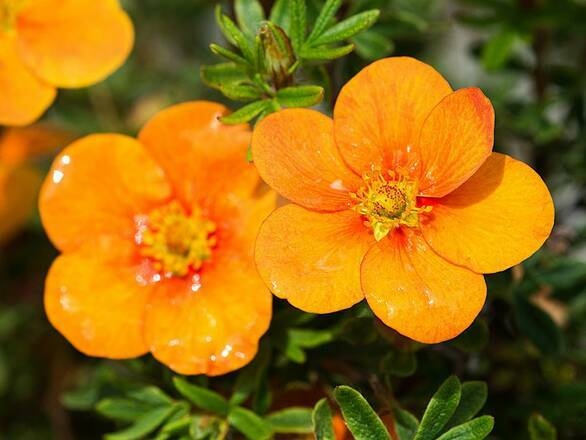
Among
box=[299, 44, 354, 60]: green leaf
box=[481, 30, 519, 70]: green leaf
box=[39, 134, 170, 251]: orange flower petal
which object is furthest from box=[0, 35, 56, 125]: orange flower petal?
box=[481, 30, 519, 70]: green leaf

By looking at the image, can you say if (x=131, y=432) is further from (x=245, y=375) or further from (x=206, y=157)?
(x=206, y=157)

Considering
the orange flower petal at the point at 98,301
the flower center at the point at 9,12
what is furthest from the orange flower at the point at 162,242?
the flower center at the point at 9,12

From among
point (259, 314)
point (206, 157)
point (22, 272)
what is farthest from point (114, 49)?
point (22, 272)

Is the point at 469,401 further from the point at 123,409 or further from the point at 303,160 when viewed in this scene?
the point at 123,409

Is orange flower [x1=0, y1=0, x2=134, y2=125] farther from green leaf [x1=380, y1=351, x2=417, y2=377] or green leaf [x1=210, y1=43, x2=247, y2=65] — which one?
green leaf [x1=380, y1=351, x2=417, y2=377]

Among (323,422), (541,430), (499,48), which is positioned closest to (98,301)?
(323,422)

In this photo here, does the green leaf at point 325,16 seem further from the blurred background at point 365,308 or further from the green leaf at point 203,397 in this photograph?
the green leaf at point 203,397
